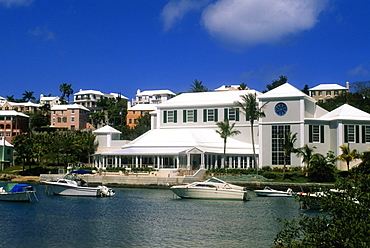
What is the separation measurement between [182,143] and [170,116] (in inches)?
391

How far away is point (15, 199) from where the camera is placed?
41750 millimetres

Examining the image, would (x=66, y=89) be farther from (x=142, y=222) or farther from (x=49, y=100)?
(x=142, y=222)

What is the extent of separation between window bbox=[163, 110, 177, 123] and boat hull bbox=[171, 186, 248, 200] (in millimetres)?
29841

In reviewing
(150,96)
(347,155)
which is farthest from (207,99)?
(150,96)

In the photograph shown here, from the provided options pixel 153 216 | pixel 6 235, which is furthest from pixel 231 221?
pixel 6 235

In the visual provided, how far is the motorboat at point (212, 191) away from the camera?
4475 centimetres

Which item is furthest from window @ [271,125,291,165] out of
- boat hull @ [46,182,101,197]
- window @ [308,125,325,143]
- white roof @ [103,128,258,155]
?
boat hull @ [46,182,101,197]

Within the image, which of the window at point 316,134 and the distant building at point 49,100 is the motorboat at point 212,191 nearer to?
the window at point 316,134

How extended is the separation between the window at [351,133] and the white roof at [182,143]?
12589mm

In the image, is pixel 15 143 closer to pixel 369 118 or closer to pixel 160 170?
pixel 160 170

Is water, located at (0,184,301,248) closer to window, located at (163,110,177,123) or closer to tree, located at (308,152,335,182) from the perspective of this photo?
tree, located at (308,152,335,182)

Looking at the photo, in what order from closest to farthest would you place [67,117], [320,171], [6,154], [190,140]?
[320,171]
[190,140]
[6,154]
[67,117]

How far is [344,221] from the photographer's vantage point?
14.0 meters

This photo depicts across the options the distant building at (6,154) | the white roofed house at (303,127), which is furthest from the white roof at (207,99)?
the distant building at (6,154)
